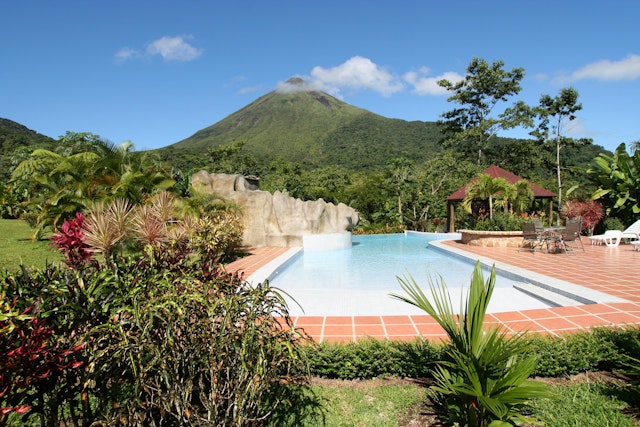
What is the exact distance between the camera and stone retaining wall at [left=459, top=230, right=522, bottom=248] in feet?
40.2

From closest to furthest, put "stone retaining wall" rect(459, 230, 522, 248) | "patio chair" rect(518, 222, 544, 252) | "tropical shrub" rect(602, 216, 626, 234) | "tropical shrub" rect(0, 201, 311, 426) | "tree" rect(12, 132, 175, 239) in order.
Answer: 1. "tropical shrub" rect(0, 201, 311, 426)
2. "tree" rect(12, 132, 175, 239)
3. "patio chair" rect(518, 222, 544, 252)
4. "stone retaining wall" rect(459, 230, 522, 248)
5. "tropical shrub" rect(602, 216, 626, 234)

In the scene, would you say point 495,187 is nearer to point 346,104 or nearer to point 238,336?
point 238,336

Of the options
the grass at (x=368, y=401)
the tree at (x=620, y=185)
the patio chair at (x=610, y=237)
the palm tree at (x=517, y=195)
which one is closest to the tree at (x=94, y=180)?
the grass at (x=368, y=401)

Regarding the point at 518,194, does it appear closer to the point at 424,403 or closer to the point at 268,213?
the point at 268,213

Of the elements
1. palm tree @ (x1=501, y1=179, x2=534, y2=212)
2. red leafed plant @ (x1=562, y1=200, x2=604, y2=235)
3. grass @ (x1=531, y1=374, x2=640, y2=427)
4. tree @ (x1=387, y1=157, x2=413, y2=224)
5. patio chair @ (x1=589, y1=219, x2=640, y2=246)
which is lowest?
grass @ (x1=531, y1=374, x2=640, y2=427)

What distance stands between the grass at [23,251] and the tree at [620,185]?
17.8m

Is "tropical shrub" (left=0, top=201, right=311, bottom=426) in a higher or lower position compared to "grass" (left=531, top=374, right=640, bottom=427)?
higher

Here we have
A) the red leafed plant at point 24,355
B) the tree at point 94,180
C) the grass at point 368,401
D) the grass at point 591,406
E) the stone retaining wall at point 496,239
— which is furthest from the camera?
the stone retaining wall at point 496,239

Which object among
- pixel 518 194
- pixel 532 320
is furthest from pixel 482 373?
pixel 518 194

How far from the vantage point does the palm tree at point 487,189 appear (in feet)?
44.5

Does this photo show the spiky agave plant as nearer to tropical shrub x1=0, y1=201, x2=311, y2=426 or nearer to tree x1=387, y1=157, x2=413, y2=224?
tropical shrub x1=0, y1=201, x2=311, y2=426

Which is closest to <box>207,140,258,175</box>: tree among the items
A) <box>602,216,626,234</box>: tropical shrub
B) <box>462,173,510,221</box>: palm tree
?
<box>462,173,510,221</box>: palm tree

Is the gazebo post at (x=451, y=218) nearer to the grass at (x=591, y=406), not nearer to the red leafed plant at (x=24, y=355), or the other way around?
the grass at (x=591, y=406)

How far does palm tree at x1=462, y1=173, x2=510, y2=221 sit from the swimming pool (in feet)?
8.59
